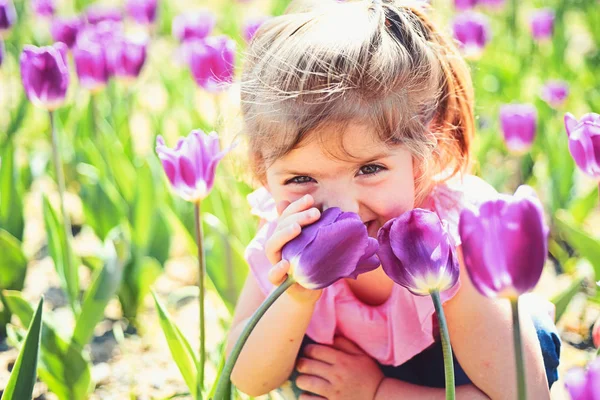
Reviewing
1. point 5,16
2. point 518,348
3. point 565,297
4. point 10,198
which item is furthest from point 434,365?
point 5,16

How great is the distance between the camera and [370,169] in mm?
1188

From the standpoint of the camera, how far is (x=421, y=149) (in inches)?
48.9

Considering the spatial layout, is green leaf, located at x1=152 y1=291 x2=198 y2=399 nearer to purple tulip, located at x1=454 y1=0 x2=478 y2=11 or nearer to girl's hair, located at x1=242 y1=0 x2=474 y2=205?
girl's hair, located at x1=242 y1=0 x2=474 y2=205

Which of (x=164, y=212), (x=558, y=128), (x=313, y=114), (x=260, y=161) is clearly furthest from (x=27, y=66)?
(x=558, y=128)

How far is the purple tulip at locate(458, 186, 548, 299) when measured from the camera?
769 mm

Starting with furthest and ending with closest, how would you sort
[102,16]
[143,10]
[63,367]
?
1. [143,10]
2. [102,16]
3. [63,367]

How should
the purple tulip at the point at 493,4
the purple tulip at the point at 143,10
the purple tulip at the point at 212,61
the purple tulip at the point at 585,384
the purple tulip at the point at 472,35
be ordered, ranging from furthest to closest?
1. the purple tulip at the point at 493,4
2. the purple tulip at the point at 143,10
3. the purple tulip at the point at 472,35
4. the purple tulip at the point at 212,61
5. the purple tulip at the point at 585,384

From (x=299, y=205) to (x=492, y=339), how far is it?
0.39 m

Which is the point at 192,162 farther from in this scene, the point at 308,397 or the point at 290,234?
the point at 308,397

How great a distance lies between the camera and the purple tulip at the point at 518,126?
218cm

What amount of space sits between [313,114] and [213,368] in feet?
2.40

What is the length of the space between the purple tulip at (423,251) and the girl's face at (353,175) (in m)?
0.26

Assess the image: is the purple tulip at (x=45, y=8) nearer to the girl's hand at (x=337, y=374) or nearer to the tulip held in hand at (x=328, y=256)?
the girl's hand at (x=337, y=374)

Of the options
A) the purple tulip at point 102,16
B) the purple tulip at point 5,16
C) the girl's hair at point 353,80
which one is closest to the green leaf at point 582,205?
the girl's hair at point 353,80
